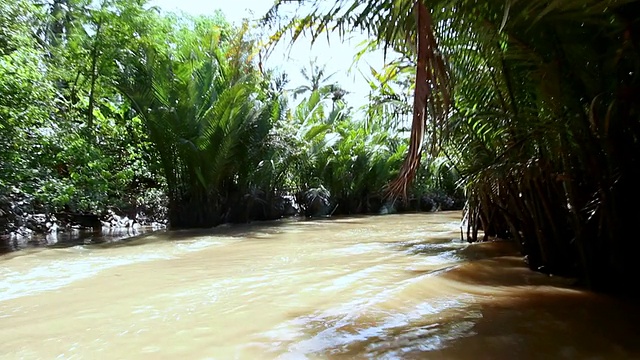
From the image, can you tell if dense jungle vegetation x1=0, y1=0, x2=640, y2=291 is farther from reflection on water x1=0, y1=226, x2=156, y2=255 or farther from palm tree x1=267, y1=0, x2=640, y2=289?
reflection on water x1=0, y1=226, x2=156, y2=255

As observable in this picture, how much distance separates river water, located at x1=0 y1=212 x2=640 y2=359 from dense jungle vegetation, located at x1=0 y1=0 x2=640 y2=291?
1.68 ft

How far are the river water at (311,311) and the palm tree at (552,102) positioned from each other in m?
0.30

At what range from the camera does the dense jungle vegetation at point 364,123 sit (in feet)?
6.64

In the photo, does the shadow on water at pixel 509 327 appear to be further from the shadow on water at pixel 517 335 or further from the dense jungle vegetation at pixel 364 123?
the dense jungle vegetation at pixel 364 123

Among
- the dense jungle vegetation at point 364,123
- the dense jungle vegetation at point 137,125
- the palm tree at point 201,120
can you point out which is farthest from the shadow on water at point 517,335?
the palm tree at point 201,120

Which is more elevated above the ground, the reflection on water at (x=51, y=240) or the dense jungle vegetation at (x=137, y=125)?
the dense jungle vegetation at (x=137, y=125)

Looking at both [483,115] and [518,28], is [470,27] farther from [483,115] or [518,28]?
[483,115]

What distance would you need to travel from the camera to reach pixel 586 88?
2.22 meters

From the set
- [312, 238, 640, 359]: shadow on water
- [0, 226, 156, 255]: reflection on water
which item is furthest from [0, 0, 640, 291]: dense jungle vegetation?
[0, 226, 156, 255]: reflection on water

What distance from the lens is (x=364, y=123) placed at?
7.17 m

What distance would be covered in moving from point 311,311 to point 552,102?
1554mm

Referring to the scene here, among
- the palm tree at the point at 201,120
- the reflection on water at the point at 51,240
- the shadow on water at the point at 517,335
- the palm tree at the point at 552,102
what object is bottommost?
the shadow on water at the point at 517,335

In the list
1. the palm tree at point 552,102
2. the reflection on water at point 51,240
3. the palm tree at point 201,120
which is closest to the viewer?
the palm tree at point 552,102

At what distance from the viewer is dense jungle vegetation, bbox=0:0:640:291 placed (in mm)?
2023
